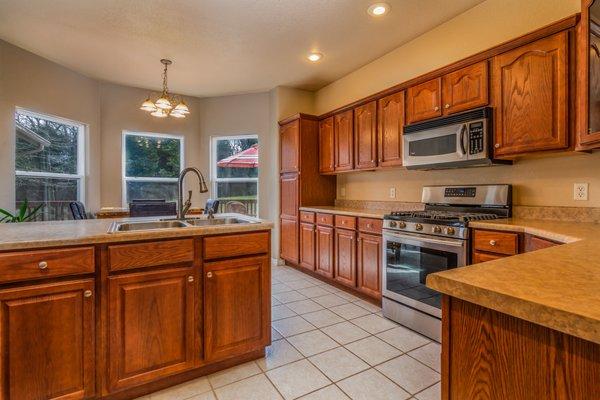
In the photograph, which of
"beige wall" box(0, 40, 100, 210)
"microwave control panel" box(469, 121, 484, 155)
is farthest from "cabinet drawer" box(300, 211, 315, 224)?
"beige wall" box(0, 40, 100, 210)

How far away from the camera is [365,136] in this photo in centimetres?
344

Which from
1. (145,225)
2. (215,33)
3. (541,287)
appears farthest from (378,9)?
(541,287)

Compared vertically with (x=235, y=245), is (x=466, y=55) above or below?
above

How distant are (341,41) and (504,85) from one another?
5.48ft

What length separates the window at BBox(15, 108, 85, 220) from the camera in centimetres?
356

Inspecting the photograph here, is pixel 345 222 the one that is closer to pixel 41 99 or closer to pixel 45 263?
pixel 45 263

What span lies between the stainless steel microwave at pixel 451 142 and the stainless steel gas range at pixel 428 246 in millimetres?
312

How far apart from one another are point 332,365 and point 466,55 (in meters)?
2.77

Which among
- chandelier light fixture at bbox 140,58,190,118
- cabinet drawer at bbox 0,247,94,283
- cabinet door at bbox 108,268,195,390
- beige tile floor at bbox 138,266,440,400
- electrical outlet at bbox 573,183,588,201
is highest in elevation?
chandelier light fixture at bbox 140,58,190,118

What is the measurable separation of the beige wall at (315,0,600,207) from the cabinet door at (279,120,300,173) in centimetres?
80

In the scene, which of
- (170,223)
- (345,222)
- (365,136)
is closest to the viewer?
(170,223)

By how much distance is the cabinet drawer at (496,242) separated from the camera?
1901 mm

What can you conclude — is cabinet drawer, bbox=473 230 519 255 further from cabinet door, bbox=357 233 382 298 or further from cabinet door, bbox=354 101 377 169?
cabinet door, bbox=354 101 377 169

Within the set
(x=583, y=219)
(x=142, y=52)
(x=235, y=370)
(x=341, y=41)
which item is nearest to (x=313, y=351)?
(x=235, y=370)
